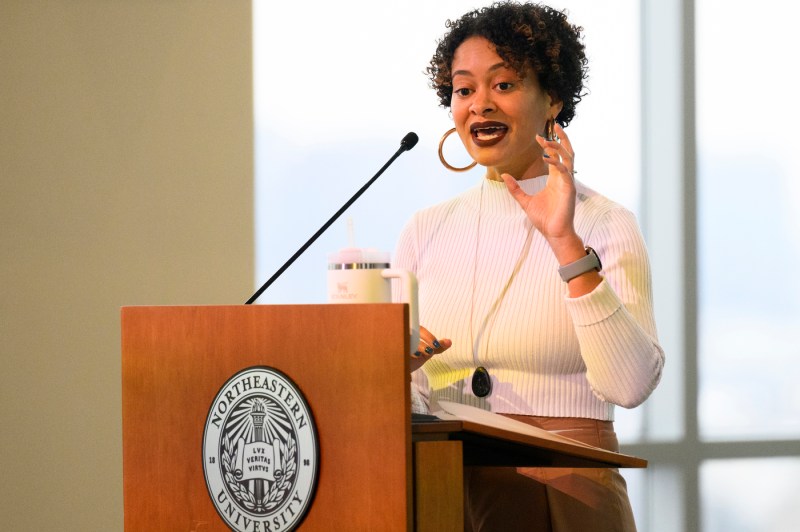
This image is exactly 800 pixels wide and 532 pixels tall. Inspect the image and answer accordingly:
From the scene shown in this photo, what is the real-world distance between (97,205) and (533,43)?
2214 millimetres

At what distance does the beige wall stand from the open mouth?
1.91 meters

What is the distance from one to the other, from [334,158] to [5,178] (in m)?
1.24

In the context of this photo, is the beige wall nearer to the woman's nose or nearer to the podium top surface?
the woman's nose

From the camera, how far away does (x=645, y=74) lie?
13.1ft

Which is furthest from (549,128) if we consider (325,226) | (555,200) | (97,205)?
(97,205)

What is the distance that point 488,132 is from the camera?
2.00 meters

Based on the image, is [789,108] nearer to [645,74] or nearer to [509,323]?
[645,74]

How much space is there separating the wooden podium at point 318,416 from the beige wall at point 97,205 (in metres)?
2.42

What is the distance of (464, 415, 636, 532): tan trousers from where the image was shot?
1759 mm

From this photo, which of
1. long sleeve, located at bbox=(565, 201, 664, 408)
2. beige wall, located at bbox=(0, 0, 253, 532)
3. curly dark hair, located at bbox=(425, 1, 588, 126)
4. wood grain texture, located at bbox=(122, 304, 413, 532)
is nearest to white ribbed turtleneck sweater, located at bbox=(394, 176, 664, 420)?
long sleeve, located at bbox=(565, 201, 664, 408)

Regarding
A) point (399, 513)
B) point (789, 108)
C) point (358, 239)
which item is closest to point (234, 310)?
point (399, 513)

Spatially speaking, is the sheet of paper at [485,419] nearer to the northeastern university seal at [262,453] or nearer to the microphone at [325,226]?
the northeastern university seal at [262,453]

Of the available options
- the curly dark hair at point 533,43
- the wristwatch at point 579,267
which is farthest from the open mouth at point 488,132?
the wristwatch at point 579,267

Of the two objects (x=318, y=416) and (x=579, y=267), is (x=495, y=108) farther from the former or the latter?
(x=318, y=416)
